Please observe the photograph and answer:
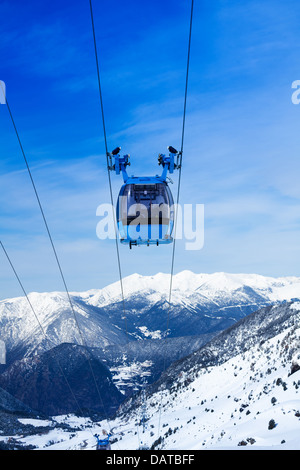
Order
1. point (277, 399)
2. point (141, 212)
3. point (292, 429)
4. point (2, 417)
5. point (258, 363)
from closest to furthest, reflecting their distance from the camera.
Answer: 1. point (141, 212)
2. point (292, 429)
3. point (277, 399)
4. point (258, 363)
5. point (2, 417)

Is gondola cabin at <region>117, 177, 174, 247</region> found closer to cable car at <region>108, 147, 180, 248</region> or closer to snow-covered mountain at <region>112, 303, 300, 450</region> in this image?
cable car at <region>108, 147, 180, 248</region>

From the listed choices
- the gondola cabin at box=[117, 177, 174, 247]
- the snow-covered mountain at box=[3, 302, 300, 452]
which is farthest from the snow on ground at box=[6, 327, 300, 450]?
the gondola cabin at box=[117, 177, 174, 247]

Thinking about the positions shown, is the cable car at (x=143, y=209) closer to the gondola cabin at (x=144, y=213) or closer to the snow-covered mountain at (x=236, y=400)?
the gondola cabin at (x=144, y=213)

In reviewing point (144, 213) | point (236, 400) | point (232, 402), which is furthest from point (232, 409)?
point (144, 213)

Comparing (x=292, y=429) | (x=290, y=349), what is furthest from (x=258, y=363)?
(x=292, y=429)
